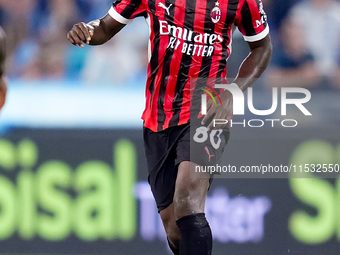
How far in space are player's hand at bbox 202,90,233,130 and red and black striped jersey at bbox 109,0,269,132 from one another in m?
0.17

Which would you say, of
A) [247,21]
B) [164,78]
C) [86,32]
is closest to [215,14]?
[247,21]

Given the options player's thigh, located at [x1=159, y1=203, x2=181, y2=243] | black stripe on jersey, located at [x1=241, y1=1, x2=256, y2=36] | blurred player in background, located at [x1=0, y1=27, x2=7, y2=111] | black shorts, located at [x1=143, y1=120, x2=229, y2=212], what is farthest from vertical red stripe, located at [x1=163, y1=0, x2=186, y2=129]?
blurred player in background, located at [x1=0, y1=27, x2=7, y2=111]

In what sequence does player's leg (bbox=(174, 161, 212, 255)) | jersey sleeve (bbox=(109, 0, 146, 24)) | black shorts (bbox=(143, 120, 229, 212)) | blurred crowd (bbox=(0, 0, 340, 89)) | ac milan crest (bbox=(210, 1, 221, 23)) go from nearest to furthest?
player's leg (bbox=(174, 161, 212, 255)), black shorts (bbox=(143, 120, 229, 212)), ac milan crest (bbox=(210, 1, 221, 23)), jersey sleeve (bbox=(109, 0, 146, 24)), blurred crowd (bbox=(0, 0, 340, 89))

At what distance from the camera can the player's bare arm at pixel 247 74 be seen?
10.0ft

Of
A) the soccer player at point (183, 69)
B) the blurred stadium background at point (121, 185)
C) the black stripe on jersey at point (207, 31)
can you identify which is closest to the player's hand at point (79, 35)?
the soccer player at point (183, 69)

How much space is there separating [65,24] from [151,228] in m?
2.18

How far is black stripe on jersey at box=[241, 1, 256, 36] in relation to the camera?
324 cm

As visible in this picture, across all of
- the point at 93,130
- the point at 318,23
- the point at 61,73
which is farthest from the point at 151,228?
the point at 318,23

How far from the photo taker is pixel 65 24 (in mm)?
5242

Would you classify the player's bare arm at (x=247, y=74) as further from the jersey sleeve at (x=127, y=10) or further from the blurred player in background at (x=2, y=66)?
the blurred player in background at (x=2, y=66)

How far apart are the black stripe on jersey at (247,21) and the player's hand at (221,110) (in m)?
0.48

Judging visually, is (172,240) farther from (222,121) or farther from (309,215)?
(309,215)

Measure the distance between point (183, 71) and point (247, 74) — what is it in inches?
15.8

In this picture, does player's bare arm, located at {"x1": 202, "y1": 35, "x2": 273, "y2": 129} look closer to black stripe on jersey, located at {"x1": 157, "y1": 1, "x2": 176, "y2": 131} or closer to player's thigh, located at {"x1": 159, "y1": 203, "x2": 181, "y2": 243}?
black stripe on jersey, located at {"x1": 157, "y1": 1, "x2": 176, "y2": 131}
